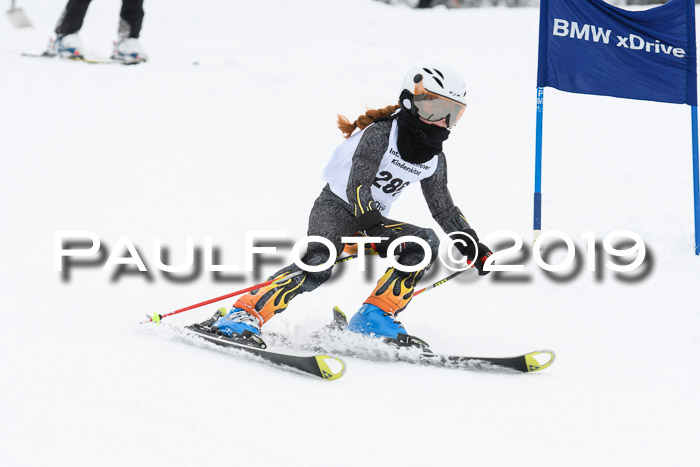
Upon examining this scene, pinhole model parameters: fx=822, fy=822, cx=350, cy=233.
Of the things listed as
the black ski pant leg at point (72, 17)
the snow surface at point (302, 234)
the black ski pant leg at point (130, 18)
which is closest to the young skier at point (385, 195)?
the snow surface at point (302, 234)

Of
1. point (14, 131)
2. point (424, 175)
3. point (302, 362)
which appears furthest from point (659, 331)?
point (14, 131)

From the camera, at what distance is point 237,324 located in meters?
4.29

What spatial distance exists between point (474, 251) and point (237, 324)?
1.34 meters

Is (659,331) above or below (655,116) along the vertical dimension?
below

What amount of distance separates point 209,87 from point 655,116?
18.2 ft

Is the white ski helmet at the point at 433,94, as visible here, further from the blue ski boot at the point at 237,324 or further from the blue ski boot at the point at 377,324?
the blue ski boot at the point at 237,324

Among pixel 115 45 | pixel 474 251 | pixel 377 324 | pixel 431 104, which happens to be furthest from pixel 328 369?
pixel 115 45

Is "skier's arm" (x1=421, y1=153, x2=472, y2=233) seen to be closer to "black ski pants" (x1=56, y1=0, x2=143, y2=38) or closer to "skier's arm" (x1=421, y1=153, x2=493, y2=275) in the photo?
"skier's arm" (x1=421, y1=153, x2=493, y2=275)

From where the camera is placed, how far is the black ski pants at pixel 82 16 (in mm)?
11195

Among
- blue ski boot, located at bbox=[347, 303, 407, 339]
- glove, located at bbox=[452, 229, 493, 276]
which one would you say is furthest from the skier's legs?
glove, located at bbox=[452, 229, 493, 276]

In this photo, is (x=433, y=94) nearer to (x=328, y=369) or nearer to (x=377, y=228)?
(x=377, y=228)

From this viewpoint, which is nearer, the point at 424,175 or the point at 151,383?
the point at 151,383

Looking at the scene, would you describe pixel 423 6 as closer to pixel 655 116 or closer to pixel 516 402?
pixel 655 116

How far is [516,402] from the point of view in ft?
12.0
